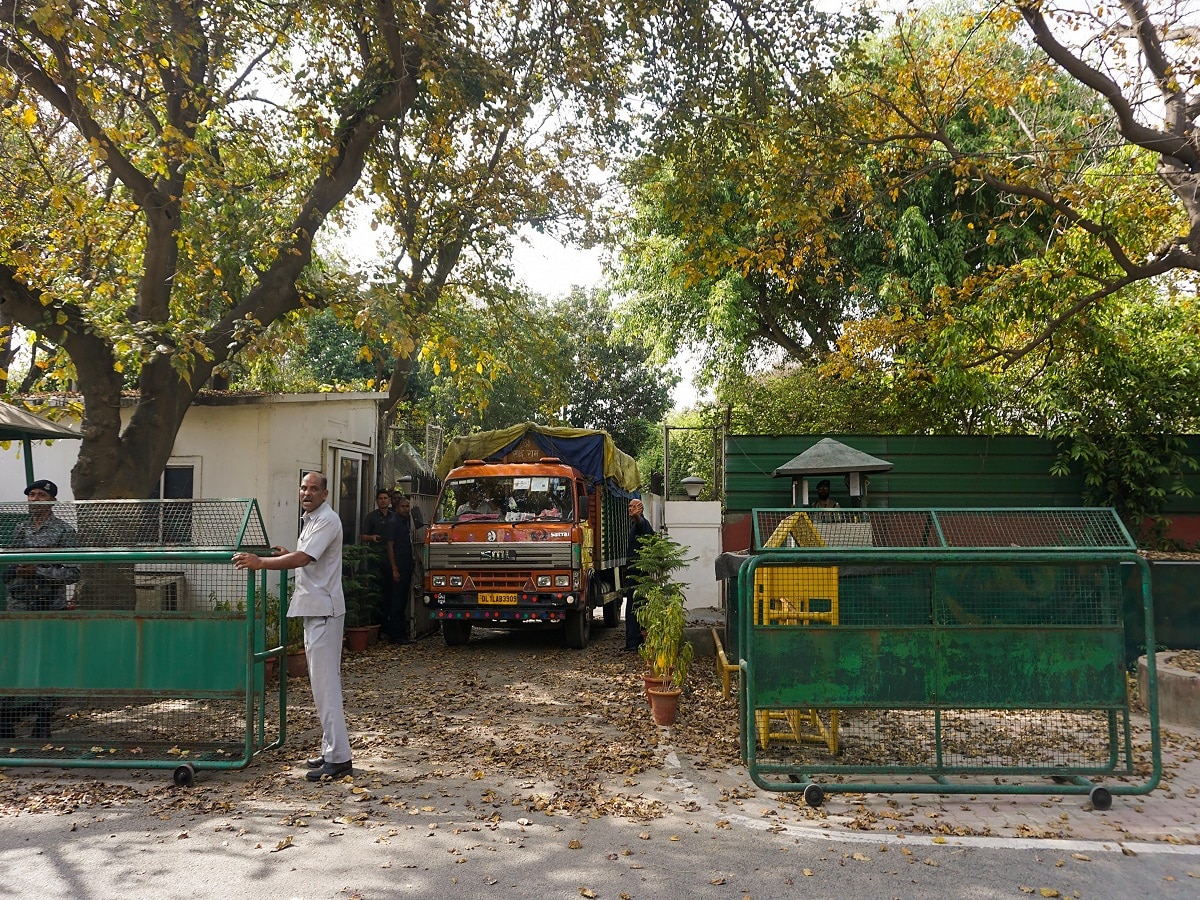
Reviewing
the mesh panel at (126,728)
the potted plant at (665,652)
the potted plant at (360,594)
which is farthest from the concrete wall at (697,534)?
the mesh panel at (126,728)

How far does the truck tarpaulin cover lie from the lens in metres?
13.6

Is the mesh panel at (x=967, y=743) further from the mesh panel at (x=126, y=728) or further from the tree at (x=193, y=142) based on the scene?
the tree at (x=193, y=142)

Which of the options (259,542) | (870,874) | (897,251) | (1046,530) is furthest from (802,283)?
(870,874)

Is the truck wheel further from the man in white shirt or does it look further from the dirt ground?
the man in white shirt

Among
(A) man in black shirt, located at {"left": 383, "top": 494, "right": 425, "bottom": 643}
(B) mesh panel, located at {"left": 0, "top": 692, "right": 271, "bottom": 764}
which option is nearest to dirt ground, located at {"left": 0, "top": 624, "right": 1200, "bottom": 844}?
(B) mesh panel, located at {"left": 0, "top": 692, "right": 271, "bottom": 764}

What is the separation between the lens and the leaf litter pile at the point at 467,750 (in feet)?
18.5

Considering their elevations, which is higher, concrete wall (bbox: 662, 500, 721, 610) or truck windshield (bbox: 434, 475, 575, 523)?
truck windshield (bbox: 434, 475, 575, 523)

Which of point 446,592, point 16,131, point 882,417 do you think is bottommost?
point 446,592

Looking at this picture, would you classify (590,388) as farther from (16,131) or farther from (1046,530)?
(1046,530)

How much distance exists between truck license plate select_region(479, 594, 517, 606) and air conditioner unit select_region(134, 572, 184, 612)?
18.0ft

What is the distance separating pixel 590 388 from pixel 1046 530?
32.5 metres

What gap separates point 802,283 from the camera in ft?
70.7

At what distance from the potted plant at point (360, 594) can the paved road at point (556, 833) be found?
4518mm

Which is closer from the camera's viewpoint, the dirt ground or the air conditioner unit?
the dirt ground
